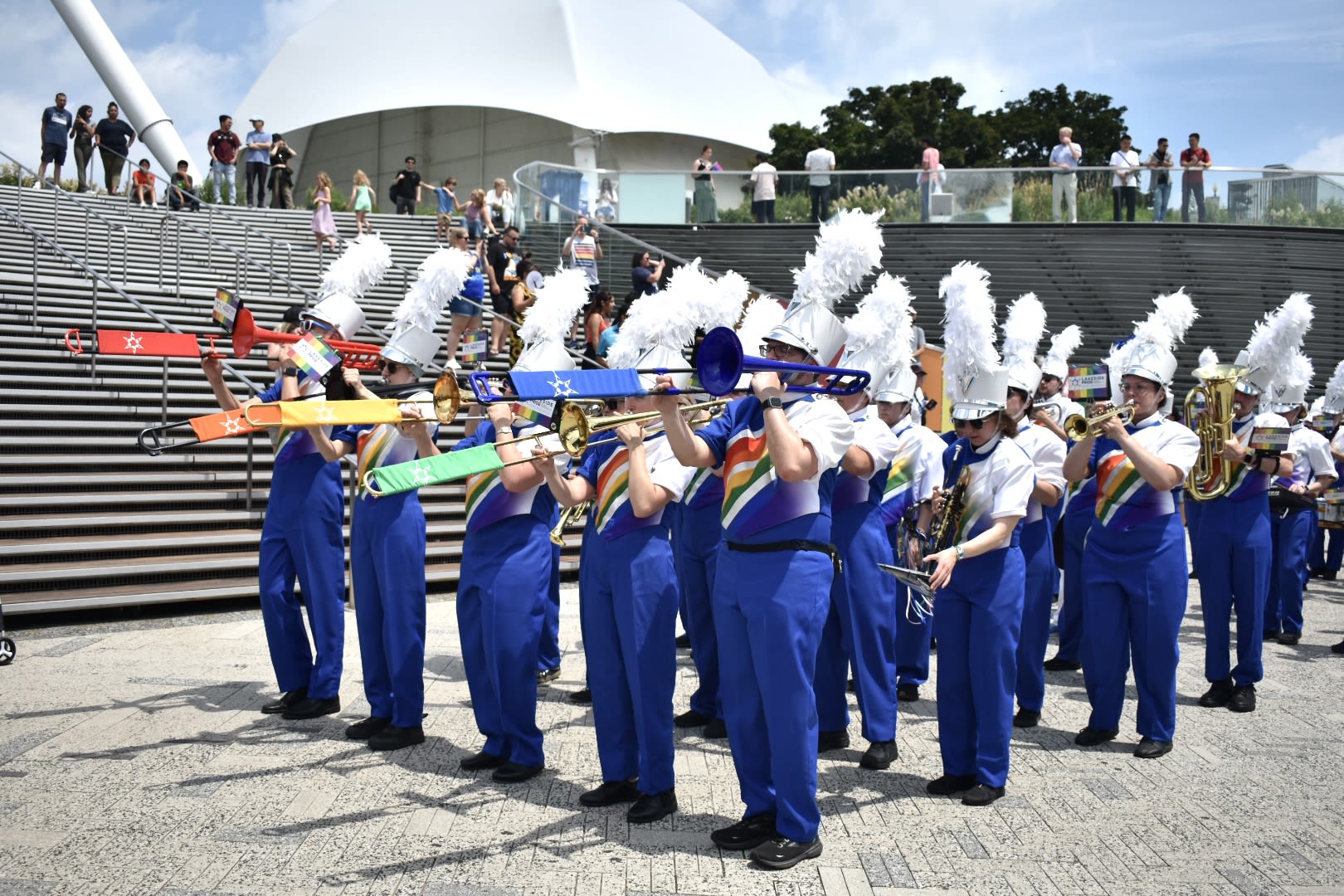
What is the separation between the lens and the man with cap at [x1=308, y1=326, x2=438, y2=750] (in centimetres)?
657

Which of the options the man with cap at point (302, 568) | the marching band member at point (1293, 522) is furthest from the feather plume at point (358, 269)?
the marching band member at point (1293, 522)

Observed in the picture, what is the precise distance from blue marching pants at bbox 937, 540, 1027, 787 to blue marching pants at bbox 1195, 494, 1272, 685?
2.75m

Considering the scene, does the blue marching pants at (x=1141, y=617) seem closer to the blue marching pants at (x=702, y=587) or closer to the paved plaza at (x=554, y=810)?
the paved plaza at (x=554, y=810)

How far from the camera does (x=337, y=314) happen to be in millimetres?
7629

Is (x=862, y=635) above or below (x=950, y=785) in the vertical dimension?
above

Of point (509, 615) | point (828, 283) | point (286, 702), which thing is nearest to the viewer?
point (828, 283)

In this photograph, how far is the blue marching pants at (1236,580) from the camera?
8016mm

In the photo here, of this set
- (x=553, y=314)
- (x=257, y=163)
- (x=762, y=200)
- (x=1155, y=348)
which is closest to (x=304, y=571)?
(x=553, y=314)

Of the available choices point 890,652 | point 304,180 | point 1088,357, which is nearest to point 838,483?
point 890,652

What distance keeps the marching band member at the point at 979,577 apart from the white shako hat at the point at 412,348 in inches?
112

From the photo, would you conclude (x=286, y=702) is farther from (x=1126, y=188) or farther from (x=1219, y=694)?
(x=1126, y=188)

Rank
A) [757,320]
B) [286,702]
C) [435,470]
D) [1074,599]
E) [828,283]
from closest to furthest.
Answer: [435,470]
[828,283]
[757,320]
[286,702]
[1074,599]

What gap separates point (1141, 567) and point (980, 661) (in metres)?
1.46

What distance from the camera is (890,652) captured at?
6.83 meters
